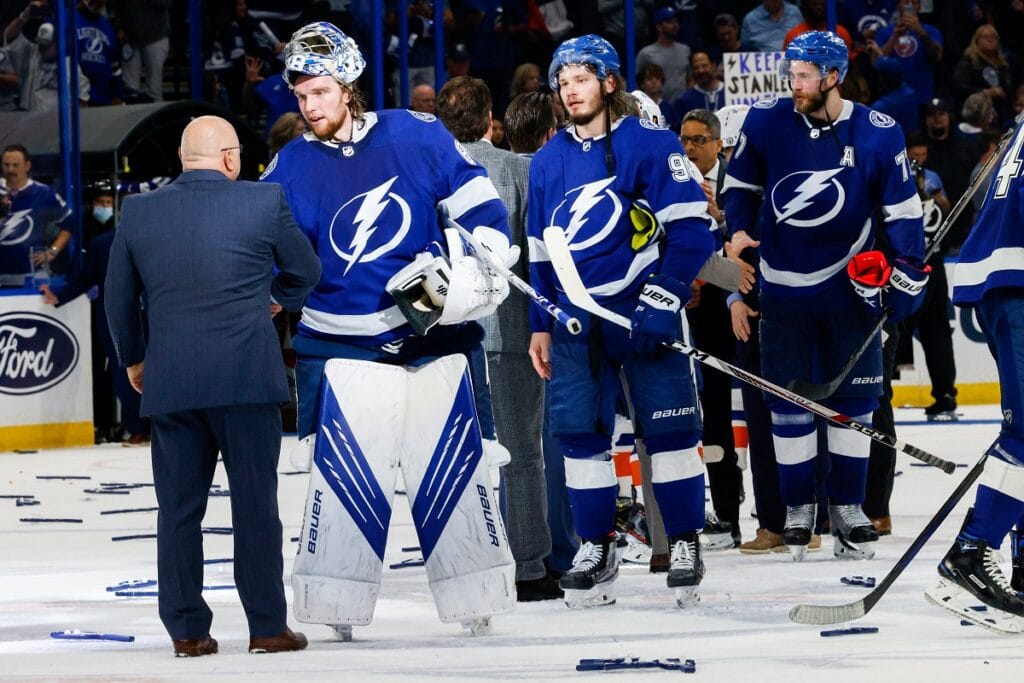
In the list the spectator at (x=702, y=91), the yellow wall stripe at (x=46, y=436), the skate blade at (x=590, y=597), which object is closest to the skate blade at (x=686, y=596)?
the skate blade at (x=590, y=597)

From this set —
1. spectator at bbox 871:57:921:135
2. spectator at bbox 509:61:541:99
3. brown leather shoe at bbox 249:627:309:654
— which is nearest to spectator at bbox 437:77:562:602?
brown leather shoe at bbox 249:627:309:654

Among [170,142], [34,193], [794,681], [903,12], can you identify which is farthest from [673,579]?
[903,12]

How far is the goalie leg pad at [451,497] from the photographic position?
4.99 meters

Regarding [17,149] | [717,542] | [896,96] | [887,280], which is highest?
[887,280]

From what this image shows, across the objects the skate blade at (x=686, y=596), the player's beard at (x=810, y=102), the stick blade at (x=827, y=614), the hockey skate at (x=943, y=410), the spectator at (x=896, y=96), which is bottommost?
the hockey skate at (x=943, y=410)

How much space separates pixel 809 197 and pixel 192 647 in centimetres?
264

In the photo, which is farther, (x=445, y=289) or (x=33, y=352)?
(x=33, y=352)

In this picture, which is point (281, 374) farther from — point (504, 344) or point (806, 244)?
point (806, 244)

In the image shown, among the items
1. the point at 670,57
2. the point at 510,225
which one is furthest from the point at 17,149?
the point at 510,225

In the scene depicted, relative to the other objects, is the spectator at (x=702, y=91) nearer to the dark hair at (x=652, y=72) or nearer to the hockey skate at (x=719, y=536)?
the dark hair at (x=652, y=72)

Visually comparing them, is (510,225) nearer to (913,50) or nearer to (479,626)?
(479,626)

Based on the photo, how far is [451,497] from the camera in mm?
5004

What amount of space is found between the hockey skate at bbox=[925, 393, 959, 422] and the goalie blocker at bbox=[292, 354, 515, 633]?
7.14m

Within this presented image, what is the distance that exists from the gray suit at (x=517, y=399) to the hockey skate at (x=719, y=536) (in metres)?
1.05
